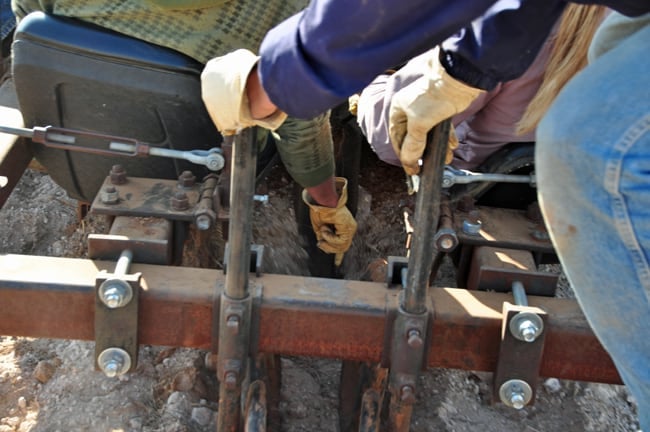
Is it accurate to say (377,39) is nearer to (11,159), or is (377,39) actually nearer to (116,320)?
(116,320)

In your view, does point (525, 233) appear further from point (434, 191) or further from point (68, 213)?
point (68, 213)

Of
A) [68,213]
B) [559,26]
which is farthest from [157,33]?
[68,213]

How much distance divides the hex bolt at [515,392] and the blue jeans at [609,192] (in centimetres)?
44

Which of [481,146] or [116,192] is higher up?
[481,146]

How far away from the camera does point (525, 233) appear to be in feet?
6.95

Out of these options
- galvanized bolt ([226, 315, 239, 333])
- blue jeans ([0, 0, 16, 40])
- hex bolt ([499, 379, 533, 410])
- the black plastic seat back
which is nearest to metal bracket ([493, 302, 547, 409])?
hex bolt ([499, 379, 533, 410])

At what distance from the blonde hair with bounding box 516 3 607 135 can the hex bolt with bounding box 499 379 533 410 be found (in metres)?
0.63

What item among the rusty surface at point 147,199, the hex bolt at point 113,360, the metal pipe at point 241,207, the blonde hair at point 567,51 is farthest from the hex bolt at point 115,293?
the blonde hair at point 567,51

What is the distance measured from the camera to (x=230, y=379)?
1.73m

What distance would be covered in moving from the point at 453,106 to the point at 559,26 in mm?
482

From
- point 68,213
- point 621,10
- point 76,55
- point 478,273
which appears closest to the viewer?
point 621,10

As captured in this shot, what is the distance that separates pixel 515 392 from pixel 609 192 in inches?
27.8

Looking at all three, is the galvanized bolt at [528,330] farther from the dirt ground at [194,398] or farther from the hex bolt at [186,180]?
the hex bolt at [186,180]

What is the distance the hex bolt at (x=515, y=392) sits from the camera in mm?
1768
